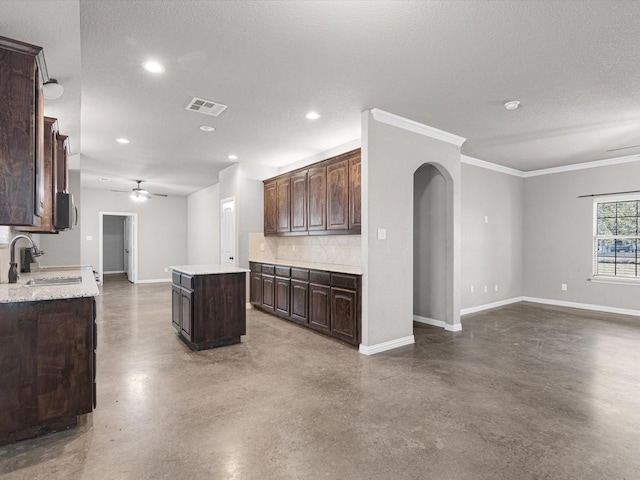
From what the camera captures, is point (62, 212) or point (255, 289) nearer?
point (62, 212)

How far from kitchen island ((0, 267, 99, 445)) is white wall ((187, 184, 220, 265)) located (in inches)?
252

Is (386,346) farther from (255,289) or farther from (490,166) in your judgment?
(490,166)

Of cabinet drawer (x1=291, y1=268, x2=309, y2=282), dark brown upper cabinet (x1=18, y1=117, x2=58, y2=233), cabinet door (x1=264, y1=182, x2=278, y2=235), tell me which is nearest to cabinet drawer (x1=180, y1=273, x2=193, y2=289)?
dark brown upper cabinet (x1=18, y1=117, x2=58, y2=233)

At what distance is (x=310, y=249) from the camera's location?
19.7 ft

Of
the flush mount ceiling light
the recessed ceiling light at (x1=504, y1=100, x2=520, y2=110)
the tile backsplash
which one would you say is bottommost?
the tile backsplash

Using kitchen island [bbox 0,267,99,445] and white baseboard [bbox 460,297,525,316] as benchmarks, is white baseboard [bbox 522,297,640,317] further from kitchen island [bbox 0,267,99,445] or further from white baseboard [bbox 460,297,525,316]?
kitchen island [bbox 0,267,99,445]

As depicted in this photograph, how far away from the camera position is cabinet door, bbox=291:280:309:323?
4.89m

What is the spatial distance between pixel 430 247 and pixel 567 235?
325cm

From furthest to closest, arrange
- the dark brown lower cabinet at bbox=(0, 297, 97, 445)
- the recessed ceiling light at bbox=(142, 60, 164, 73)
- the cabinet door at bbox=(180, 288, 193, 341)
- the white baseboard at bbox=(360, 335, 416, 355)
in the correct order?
the cabinet door at bbox=(180, 288, 193, 341) < the white baseboard at bbox=(360, 335, 416, 355) < the recessed ceiling light at bbox=(142, 60, 164, 73) < the dark brown lower cabinet at bbox=(0, 297, 97, 445)

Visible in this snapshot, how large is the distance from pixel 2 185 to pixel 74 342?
1038 millimetres

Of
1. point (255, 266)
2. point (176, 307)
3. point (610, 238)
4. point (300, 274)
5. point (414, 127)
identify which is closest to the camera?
point (414, 127)

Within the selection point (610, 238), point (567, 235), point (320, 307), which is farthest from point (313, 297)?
point (610, 238)

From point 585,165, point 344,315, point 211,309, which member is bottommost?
point 344,315

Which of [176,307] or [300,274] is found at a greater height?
[300,274]
